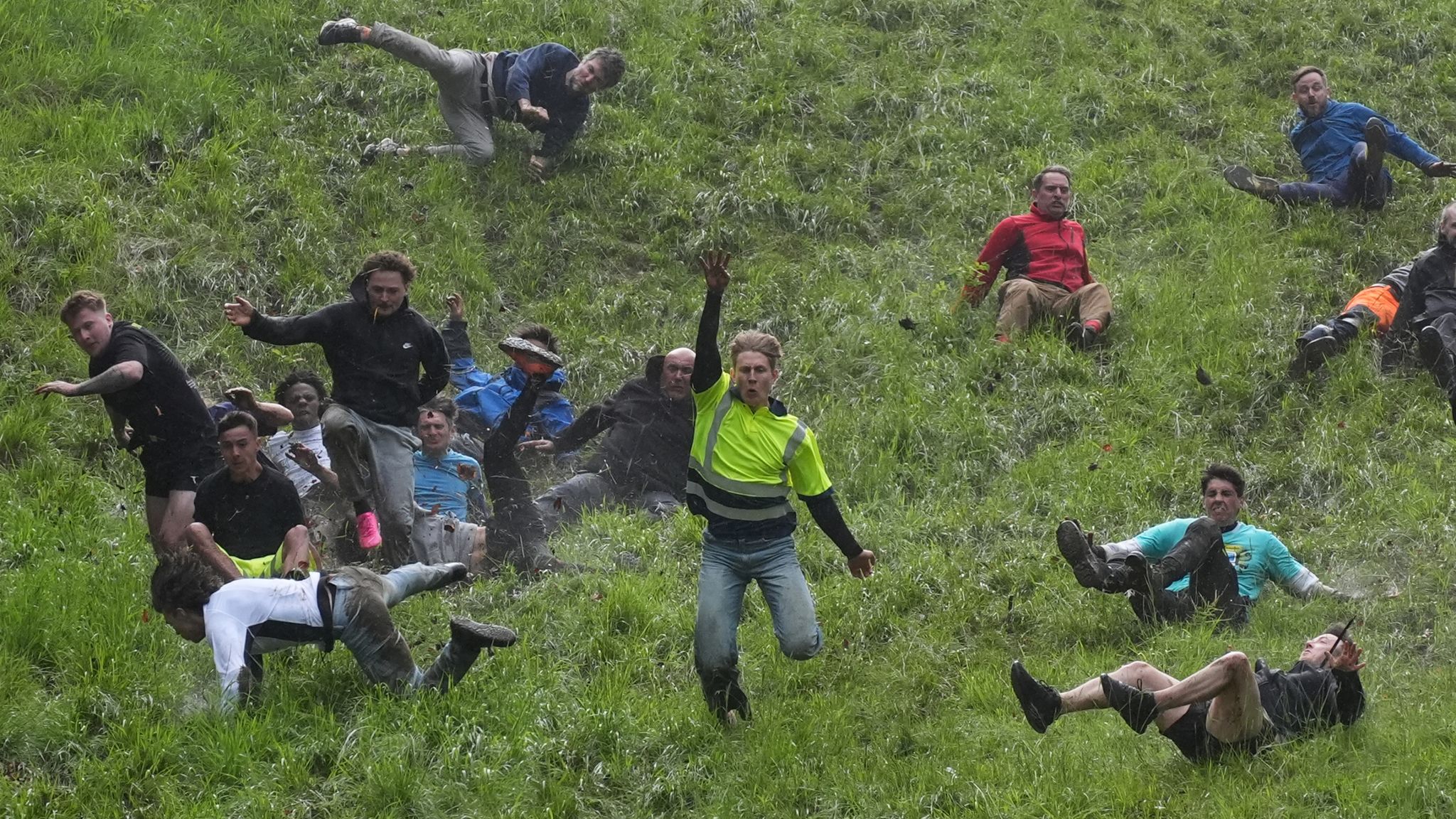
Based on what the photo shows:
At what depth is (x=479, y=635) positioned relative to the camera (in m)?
6.86

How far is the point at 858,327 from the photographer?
11680 millimetres

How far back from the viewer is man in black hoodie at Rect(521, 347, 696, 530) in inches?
388

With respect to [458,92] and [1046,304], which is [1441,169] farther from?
[458,92]

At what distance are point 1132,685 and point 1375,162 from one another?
291 inches

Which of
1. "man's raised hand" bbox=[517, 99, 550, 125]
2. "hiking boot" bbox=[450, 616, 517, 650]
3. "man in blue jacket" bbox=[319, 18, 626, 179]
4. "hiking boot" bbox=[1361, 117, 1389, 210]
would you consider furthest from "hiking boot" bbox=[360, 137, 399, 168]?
"hiking boot" bbox=[1361, 117, 1389, 210]

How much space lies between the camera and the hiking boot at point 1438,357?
10.0m

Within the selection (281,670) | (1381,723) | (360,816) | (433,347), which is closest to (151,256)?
(433,347)

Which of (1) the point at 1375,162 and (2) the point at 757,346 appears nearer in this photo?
(2) the point at 757,346

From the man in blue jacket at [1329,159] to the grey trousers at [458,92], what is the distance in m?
6.61

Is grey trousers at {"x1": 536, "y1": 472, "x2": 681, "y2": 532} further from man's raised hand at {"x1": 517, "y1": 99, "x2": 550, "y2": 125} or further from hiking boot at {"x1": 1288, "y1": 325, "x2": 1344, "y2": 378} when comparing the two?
hiking boot at {"x1": 1288, "y1": 325, "x2": 1344, "y2": 378}

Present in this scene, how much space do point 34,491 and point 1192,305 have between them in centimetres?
850

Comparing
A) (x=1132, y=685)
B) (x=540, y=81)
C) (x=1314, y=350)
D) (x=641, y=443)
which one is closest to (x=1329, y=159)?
(x=1314, y=350)

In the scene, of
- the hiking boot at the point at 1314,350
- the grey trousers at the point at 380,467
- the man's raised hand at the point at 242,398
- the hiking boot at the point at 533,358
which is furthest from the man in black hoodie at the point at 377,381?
the hiking boot at the point at 1314,350

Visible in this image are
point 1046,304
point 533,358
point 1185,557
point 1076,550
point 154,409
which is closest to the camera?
point 1076,550
